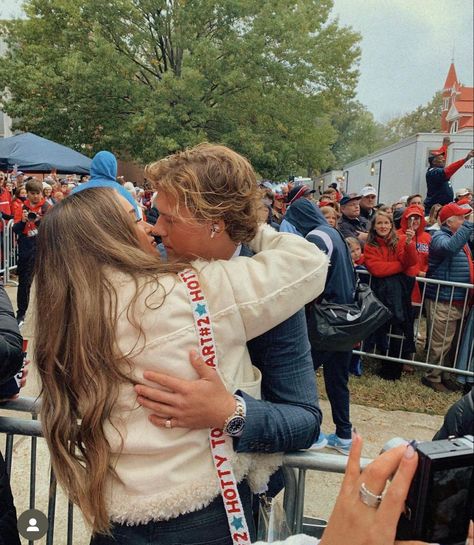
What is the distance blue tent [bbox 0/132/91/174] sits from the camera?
12.8 metres

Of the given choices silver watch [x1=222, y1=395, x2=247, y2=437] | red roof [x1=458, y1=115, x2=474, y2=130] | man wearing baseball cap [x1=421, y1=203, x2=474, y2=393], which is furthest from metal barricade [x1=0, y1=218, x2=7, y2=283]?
red roof [x1=458, y1=115, x2=474, y2=130]

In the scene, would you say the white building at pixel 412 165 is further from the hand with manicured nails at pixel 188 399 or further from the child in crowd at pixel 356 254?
the hand with manicured nails at pixel 188 399

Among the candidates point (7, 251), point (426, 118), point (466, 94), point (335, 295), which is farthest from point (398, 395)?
point (426, 118)

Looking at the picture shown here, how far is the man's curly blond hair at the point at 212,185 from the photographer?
4.33 ft

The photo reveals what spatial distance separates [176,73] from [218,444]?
2157cm

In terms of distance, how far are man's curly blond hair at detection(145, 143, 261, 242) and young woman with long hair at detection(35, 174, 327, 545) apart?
0.15 meters

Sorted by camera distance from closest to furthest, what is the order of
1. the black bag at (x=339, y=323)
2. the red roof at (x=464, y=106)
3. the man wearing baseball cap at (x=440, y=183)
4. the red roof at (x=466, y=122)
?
the black bag at (x=339, y=323)
the man wearing baseball cap at (x=440, y=183)
the red roof at (x=466, y=122)
the red roof at (x=464, y=106)

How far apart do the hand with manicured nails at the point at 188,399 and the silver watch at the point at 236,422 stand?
14mm

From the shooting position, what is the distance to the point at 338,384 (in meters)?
4.03

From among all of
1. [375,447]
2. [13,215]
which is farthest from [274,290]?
[13,215]

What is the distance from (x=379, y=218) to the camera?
17.0 ft

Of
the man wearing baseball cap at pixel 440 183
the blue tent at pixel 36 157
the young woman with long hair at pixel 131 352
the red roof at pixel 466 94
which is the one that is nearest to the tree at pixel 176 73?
the blue tent at pixel 36 157

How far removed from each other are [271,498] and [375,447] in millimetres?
2828

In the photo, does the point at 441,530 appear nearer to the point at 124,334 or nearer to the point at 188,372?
the point at 188,372
